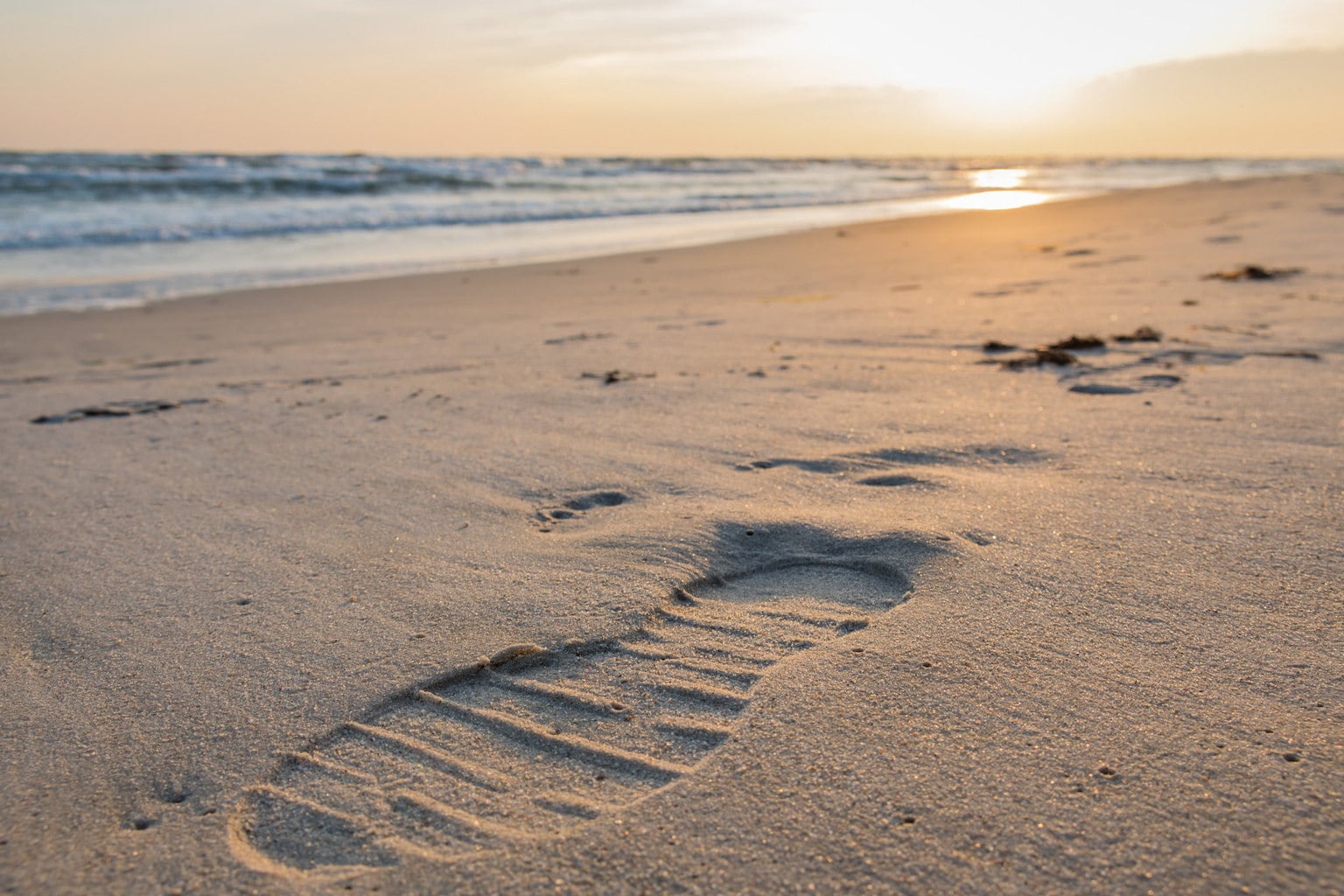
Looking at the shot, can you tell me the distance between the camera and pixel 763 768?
47.9 inches

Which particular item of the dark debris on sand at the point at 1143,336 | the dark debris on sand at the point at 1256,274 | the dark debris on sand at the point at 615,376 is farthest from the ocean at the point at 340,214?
the dark debris on sand at the point at 1143,336

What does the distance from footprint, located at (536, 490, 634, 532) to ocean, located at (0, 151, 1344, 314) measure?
5.79 m

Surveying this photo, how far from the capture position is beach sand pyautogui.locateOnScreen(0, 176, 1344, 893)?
43.5 inches

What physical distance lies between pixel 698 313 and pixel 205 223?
9.75 m

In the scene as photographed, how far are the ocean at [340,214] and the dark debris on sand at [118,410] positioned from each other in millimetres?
3791

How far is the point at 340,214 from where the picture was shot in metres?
13.7

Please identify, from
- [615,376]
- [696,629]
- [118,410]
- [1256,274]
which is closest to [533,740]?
[696,629]

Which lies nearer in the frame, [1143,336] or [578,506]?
[578,506]

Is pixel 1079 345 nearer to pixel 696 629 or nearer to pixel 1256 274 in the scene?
pixel 1256 274

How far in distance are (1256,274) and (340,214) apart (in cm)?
1224

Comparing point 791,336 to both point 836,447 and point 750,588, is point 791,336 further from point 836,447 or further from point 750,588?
point 750,588

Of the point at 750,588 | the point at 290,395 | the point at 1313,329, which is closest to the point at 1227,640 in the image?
the point at 750,588

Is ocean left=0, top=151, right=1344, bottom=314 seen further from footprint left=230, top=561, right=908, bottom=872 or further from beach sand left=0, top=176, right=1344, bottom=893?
footprint left=230, top=561, right=908, bottom=872

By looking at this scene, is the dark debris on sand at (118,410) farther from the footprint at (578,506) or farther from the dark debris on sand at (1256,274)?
the dark debris on sand at (1256,274)
